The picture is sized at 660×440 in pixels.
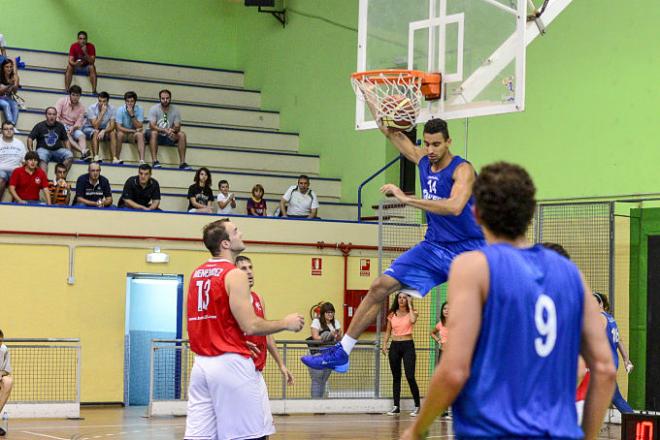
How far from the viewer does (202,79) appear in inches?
989

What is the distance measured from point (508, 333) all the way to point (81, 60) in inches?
801

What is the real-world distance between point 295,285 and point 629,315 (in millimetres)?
5756

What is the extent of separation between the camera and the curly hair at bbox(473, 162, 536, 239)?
360cm

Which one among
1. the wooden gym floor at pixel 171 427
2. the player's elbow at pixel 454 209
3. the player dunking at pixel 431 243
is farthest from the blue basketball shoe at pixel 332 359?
the wooden gym floor at pixel 171 427

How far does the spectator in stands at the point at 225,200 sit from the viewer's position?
62.6 ft

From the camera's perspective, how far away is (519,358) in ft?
11.7

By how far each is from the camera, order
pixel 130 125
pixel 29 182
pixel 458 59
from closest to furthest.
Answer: pixel 458 59 < pixel 29 182 < pixel 130 125

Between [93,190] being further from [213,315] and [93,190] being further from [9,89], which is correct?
[213,315]

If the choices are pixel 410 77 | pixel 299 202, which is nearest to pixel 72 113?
pixel 299 202

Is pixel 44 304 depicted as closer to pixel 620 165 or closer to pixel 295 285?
pixel 295 285

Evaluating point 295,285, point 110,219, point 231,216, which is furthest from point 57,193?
point 295,285

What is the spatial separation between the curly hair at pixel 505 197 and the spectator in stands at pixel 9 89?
17388 mm

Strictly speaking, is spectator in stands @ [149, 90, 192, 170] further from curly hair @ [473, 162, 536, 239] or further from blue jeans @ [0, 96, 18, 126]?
curly hair @ [473, 162, 536, 239]

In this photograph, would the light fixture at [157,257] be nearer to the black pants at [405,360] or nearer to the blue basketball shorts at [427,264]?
the black pants at [405,360]
